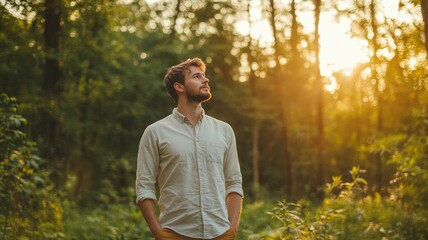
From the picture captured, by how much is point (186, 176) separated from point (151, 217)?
41cm

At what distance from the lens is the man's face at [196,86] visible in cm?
450

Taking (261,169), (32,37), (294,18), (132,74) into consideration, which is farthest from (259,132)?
(32,37)

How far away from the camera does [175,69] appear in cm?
464

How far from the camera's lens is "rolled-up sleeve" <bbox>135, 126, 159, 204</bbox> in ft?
14.0

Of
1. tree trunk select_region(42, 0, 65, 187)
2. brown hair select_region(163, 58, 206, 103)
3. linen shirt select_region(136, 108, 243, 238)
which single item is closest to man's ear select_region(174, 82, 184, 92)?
brown hair select_region(163, 58, 206, 103)

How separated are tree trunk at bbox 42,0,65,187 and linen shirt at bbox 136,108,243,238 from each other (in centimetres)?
949

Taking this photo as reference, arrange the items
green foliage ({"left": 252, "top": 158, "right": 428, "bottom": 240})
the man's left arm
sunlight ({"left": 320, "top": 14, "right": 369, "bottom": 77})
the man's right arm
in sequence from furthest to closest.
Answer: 1. sunlight ({"left": 320, "top": 14, "right": 369, "bottom": 77})
2. green foliage ({"left": 252, "top": 158, "right": 428, "bottom": 240})
3. the man's left arm
4. the man's right arm

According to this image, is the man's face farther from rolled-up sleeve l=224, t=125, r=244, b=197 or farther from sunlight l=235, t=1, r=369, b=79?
sunlight l=235, t=1, r=369, b=79

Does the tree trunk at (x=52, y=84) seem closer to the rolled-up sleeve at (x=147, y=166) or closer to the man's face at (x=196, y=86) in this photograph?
the man's face at (x=196, y=86)

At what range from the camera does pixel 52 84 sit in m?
13.7

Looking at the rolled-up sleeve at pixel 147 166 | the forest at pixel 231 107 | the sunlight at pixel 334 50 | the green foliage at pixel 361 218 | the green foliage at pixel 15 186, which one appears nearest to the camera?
the rolled-up sleeve at pixel 147 166

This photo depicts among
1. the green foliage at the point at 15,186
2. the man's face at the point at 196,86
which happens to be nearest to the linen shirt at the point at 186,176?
the man's face at the point at 196,86

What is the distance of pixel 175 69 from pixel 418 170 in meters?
5.70

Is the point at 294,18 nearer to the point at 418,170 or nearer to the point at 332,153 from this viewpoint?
the point at 418,170
